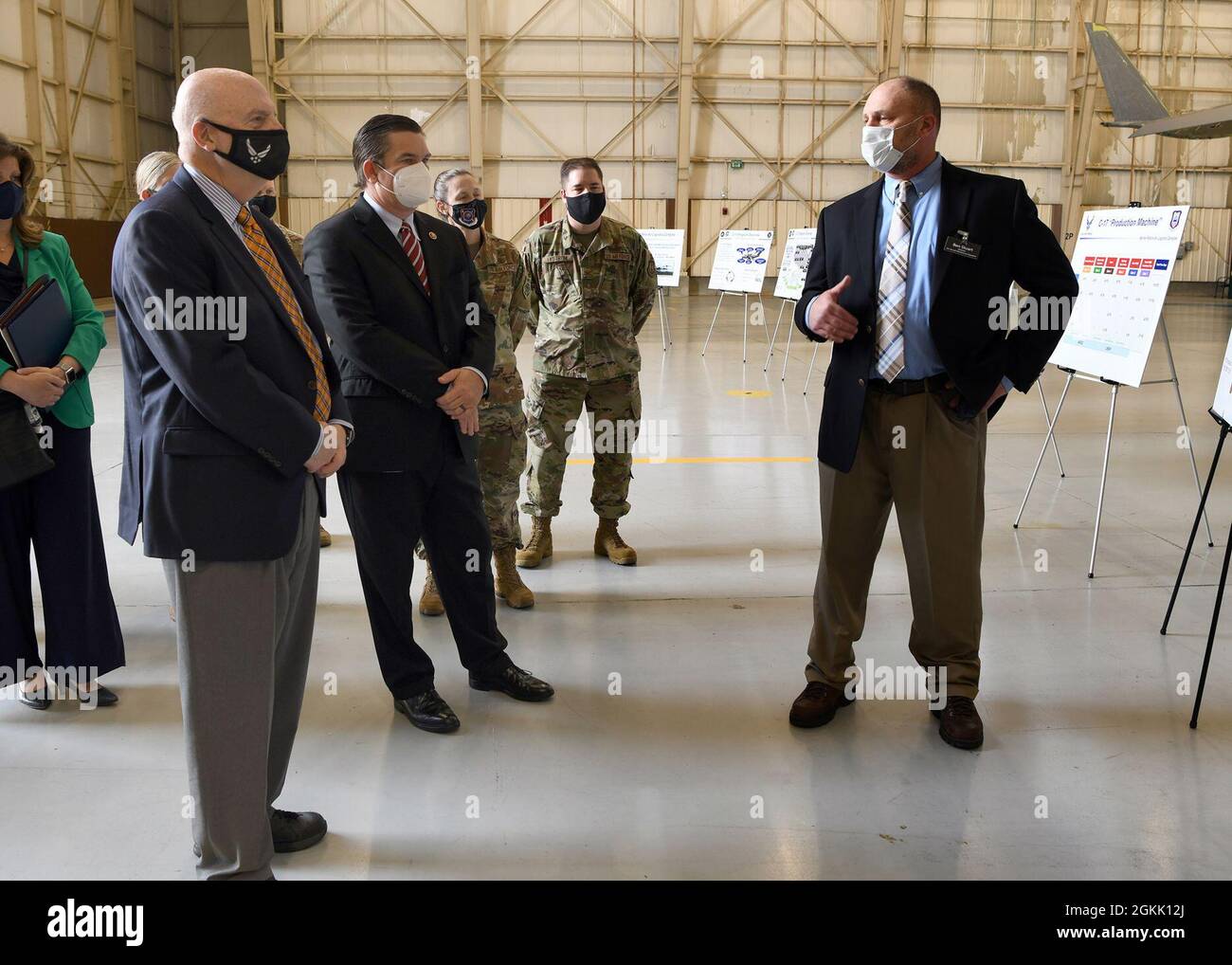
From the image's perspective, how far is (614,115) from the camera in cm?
2173

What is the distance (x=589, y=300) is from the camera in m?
4.72

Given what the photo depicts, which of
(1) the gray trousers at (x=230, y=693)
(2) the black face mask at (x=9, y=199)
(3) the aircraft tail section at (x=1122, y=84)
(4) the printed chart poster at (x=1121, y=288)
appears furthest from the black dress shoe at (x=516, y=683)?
(3) the aircraft tail section at (x=1122, y=84)

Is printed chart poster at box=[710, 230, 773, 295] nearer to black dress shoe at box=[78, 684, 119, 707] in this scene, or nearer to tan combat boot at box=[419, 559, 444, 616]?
tan combat boot at box=[419, 559, 444, 616]

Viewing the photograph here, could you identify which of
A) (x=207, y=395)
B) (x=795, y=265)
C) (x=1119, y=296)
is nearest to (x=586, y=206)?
(x=1119, y=296)

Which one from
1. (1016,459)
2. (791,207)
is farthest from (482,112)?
(1016,459)

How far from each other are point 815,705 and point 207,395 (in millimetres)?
2136

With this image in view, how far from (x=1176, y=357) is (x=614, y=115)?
509 inches

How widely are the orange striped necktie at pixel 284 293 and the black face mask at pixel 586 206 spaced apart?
2409 mm

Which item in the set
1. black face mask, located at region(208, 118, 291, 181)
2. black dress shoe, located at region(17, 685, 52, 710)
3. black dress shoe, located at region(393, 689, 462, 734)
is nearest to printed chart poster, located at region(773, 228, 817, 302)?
black dress shoe, located at region(393, 689, 462, 734)

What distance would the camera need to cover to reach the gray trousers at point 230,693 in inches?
84.1

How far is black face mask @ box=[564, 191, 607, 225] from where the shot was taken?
14.9 feet

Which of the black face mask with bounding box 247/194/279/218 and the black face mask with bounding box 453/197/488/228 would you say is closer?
the black face mask with bounding box 453/197/488/228

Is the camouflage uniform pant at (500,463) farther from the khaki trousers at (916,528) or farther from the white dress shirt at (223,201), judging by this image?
the white dress shirt at (223,201)

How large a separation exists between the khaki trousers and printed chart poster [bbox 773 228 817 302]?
29.1ft
